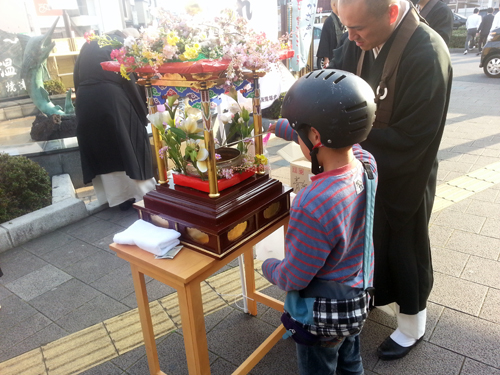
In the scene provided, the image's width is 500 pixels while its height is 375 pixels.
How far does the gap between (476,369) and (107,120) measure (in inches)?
154

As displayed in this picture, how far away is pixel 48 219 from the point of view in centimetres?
417

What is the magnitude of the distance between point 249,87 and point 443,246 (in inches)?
97.7

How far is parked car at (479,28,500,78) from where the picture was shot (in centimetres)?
1098

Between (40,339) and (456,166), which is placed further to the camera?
(456,166)

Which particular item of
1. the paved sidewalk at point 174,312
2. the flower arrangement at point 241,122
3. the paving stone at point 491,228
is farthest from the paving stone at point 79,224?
the paving stone at point 491,228

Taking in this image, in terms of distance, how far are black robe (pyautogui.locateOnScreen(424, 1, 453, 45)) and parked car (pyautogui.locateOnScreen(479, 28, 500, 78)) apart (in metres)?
9.02

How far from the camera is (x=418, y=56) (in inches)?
72.2

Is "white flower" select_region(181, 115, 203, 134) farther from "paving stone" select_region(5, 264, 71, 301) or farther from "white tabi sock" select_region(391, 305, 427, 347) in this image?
"paving stone" select_region(5, 264, 71, 301)

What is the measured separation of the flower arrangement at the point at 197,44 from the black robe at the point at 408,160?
2.23 feet

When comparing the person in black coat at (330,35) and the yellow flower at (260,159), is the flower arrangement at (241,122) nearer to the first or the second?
the yellow flower at (260,159)

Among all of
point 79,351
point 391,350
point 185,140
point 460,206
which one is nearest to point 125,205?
point 79,351

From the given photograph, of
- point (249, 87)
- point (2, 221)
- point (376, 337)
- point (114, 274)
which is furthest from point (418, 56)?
point (2, 221)

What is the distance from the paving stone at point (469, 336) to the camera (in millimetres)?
2301

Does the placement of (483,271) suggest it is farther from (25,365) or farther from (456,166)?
(25,365)
